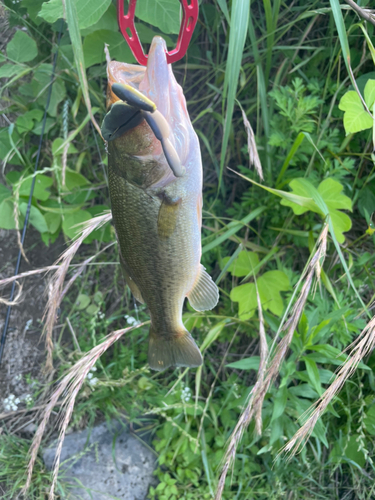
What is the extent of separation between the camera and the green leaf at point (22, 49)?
185cm

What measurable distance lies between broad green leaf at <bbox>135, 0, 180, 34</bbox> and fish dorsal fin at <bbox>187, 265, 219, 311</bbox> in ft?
3.06

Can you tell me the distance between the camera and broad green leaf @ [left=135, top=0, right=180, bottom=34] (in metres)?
1.30

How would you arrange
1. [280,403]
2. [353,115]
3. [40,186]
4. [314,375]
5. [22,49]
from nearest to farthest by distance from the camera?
[353,115]
[314,375]
[280,403]
[22,49]
[40,186]

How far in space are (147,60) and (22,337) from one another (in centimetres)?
249

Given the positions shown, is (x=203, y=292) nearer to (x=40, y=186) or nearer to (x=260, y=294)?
(x=260, y=294)

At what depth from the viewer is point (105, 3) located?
1.26 meters

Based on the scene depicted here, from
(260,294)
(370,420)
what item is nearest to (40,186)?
(260,294)

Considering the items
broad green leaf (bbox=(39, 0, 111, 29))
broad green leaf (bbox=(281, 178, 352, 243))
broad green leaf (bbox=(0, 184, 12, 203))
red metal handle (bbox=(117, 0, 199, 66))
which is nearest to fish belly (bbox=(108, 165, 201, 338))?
red metal handle (bbox=(117, 0, 199, 66))

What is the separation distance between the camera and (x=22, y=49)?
6.16 ft

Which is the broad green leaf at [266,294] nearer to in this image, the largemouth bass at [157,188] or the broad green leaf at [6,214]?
the largemouth bass at [157,188]

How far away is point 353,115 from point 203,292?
969mm

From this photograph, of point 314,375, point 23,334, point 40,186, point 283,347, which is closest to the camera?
point 283,347

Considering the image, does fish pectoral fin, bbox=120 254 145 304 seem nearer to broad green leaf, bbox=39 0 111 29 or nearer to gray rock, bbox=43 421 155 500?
broad green leaf, bbox=39 0 111 29

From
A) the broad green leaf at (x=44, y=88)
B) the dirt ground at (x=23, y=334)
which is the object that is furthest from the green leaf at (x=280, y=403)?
the broad green leaf at (x=44, y=88)
